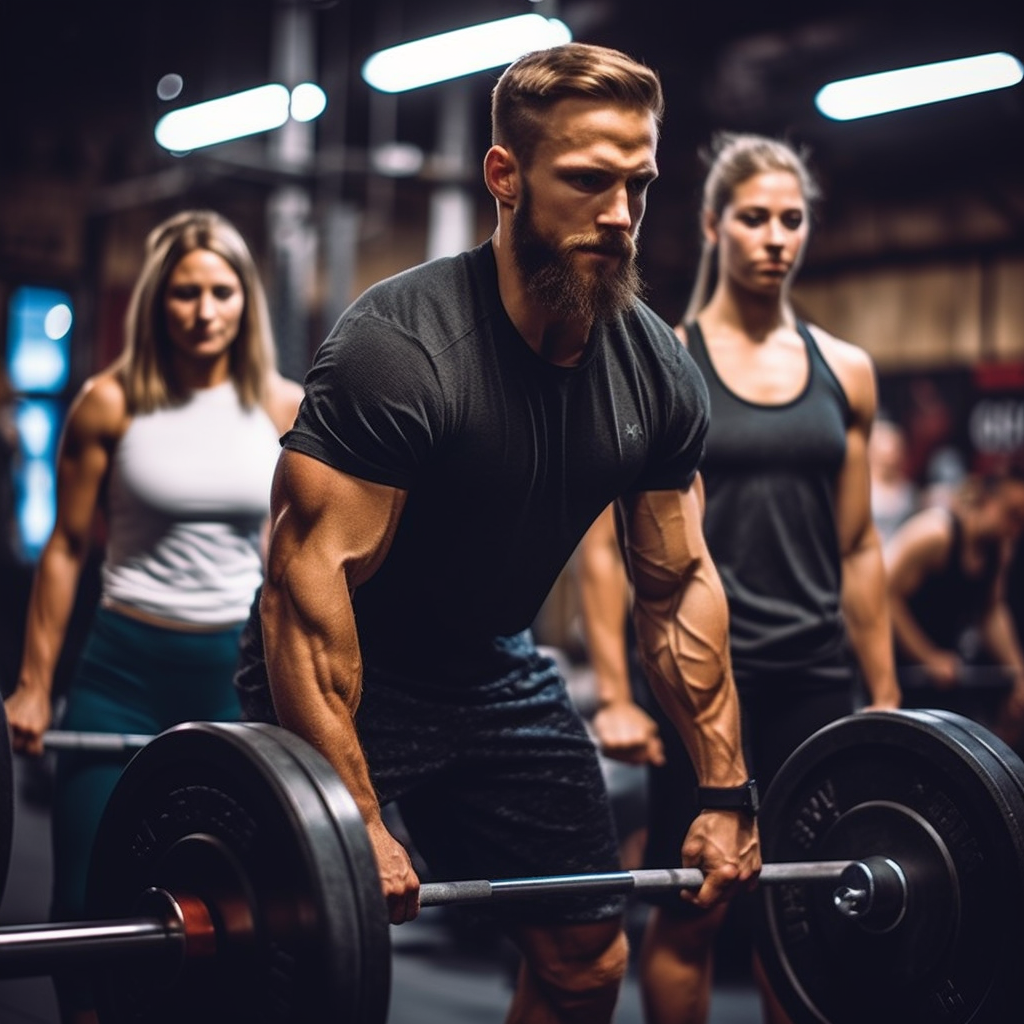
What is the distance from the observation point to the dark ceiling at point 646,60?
5.83 meters

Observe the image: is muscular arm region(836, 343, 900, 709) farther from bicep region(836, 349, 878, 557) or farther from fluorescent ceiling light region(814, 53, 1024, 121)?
fluorescent ceiling light region(814, 53, 1024, 121)

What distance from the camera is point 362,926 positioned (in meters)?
1.46

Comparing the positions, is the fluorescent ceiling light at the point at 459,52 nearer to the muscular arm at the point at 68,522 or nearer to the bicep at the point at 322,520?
the muscular arm at the point at 68,522

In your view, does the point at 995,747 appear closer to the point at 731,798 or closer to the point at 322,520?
the point at 731,798

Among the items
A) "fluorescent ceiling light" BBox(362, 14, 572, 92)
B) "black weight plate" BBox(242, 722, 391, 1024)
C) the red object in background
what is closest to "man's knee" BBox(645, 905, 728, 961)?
"black weight plate" BBox(242, 722, 391, 1024)

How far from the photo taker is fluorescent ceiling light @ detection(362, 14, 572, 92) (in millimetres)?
5684

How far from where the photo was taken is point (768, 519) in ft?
7.75

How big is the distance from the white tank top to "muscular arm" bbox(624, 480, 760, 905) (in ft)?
2.56

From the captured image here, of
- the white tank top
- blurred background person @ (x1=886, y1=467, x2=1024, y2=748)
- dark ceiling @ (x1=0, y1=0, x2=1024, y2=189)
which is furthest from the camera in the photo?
dark ceiling @ (x1=0, y1=0, x2=1024, y2=189)

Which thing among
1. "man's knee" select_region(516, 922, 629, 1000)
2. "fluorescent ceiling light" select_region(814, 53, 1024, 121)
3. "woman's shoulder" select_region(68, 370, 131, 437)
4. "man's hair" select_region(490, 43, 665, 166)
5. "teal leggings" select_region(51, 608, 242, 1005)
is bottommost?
"man's knee" select_region(516, 922, 629, 1000)

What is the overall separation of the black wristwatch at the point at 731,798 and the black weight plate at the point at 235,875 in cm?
60

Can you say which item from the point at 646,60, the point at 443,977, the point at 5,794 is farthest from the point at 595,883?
the point at 646,60

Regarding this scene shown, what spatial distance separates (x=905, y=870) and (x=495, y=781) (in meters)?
0.55

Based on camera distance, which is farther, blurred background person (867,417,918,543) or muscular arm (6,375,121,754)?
blurred background person (867,417,918,543)
